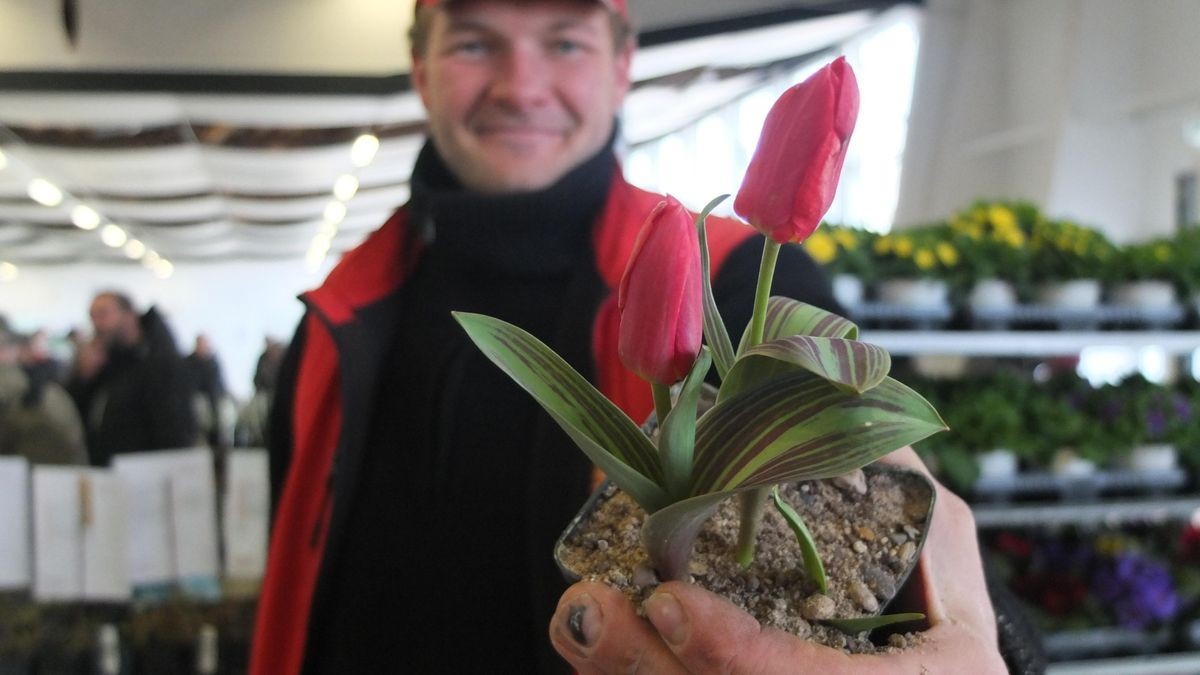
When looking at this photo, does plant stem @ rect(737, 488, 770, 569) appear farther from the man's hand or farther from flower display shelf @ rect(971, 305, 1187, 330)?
flower display shelf @ rect(971, 305, 1187, 330)

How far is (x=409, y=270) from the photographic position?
973mm

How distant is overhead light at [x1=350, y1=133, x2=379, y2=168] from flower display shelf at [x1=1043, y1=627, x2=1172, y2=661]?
2.82m

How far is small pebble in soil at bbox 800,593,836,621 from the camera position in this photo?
0.30 m

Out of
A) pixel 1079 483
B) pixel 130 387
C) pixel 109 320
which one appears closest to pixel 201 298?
pixel 109 320

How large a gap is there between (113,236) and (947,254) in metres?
2.84

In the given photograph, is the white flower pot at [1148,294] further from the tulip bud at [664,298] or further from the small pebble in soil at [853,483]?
the tulip bud at [664,298]

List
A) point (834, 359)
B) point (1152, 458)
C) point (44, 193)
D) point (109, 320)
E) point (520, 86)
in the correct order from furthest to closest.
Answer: point (44, 193) < point (1152, 458) < point (109, 320) < point (520, 86) < point (834, 359)

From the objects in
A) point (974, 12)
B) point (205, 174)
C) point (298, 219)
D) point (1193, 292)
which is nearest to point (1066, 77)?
point (974, 12)

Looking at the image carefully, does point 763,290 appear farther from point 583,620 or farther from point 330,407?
point 330,407

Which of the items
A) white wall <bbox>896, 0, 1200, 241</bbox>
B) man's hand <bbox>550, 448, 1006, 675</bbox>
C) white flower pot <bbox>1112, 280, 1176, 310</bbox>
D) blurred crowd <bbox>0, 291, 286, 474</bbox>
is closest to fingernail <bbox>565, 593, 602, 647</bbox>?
man's hand <bbox>550, 448, 1006, 675</bbox>

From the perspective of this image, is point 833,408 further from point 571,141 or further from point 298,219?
point 298,219

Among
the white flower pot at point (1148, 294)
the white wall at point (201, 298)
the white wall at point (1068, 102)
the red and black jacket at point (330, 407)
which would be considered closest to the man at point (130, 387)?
the white wall at point (201, 298)

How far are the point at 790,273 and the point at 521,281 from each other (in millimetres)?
336

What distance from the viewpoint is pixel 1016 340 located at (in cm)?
204
